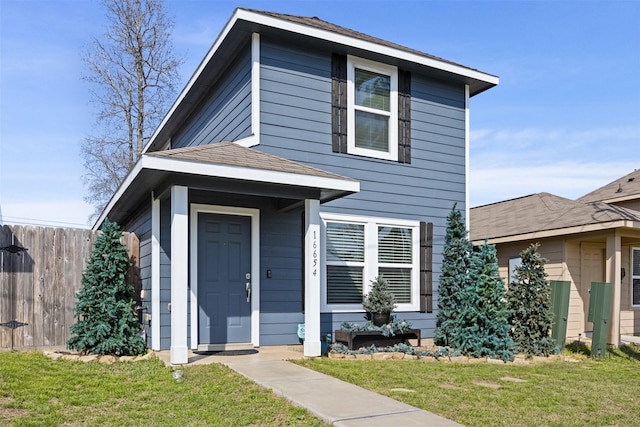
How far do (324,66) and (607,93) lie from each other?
418 inches

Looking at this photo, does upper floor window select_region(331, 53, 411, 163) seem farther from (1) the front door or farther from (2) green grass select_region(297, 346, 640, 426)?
(1) the front door

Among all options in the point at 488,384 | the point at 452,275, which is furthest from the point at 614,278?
the point at 488,384

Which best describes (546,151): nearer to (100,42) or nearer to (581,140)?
(581,140)

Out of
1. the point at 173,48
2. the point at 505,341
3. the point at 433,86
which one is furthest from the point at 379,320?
the point at 173,48

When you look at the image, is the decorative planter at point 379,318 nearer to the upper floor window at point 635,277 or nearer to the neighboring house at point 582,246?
the neighboring house at point 582,246

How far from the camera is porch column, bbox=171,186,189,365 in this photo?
6.11 m

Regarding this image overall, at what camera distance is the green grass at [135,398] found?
4.20 meters

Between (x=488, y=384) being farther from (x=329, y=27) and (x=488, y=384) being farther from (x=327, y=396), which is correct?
(x=329, y=27)

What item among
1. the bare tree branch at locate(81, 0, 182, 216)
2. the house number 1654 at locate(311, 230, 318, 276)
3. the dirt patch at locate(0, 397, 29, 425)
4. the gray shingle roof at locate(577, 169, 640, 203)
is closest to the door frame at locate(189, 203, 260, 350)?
the house number 1654 at locate(311, 230, 318, 276)

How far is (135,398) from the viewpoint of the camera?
4.86 meters

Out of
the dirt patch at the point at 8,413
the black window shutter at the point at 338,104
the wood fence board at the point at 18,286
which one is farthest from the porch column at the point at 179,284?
the black window shutter at the point at 338,104

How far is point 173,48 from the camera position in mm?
17812

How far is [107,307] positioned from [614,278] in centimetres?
829

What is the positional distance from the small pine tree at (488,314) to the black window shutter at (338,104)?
9.22ft
